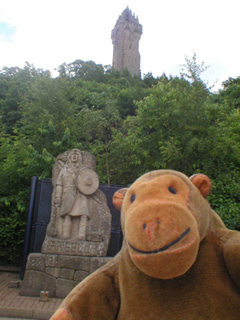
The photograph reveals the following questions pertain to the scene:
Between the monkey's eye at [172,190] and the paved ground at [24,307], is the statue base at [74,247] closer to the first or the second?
the paved ground at [24,307]

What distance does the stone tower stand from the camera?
63156 mm

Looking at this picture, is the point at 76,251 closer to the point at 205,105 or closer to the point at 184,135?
the point at 184,135

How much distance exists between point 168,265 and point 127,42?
2731 inches

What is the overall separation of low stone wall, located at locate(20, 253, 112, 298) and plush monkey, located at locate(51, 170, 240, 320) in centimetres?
419

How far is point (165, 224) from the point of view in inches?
56.4

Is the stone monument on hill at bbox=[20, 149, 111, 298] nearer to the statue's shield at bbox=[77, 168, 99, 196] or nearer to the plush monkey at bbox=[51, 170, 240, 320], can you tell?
the statue's shield at bbox=[77, 168, 99, 196]

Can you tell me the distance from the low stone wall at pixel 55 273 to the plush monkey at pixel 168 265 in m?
4.19

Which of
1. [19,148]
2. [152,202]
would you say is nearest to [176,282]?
[152,202]

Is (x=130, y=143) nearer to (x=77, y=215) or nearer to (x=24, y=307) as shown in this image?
(x=77, y=215)

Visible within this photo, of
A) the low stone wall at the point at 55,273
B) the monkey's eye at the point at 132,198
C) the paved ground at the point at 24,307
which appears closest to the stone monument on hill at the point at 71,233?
the low stone wall at the point at 55,273

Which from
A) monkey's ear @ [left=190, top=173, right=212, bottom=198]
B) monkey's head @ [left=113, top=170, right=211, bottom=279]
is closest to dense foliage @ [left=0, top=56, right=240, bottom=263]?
monkey's ear @ [left=190, top=173, right=212, bottom=198]

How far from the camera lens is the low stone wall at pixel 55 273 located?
5660 mm

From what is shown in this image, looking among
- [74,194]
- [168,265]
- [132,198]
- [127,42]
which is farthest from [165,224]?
[127,42]

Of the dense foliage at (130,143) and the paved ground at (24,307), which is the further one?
the dense foliage at (130,143)
